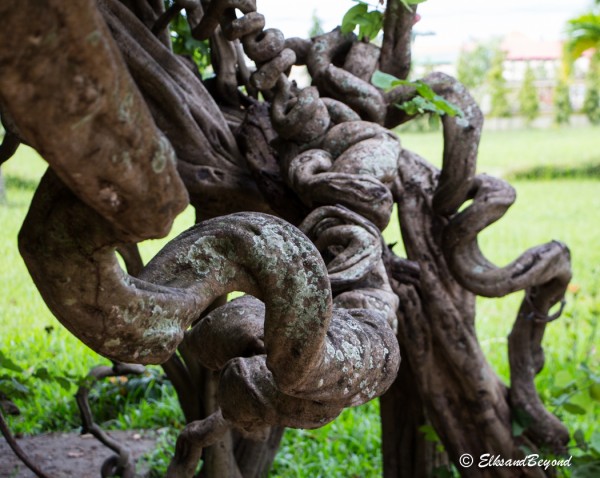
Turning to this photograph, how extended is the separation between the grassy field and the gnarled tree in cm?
42

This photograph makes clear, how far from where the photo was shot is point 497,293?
6.12 feet

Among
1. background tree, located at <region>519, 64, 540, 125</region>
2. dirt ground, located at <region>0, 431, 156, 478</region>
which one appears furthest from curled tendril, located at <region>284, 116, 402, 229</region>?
background tree, located at <region>519, 64, 540, 125</region>

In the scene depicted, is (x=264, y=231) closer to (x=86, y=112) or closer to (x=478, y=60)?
(x=86, y=112)

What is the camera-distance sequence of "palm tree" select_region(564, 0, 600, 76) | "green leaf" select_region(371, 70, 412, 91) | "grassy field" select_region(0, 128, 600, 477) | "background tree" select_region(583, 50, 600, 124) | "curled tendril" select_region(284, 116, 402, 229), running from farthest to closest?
1. "background tree" select_region(583, 50, 600, 124)
2. "palm tree" select_region(564, 0, 600, 76)
3. "grassy field" select_region(0, 128, 600, 477)
4. "green leaf" select_region(371, 70, 412, 91)
5. "curled tendril" select_region(284, 116, 402, 229)

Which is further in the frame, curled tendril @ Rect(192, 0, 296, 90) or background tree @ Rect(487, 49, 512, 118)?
background tree @ Rect(487, 49, 512, 118)

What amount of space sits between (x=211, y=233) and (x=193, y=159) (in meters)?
0.79

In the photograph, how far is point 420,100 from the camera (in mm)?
1638

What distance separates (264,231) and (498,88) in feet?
28.3

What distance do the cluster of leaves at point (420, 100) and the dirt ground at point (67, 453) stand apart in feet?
4.44

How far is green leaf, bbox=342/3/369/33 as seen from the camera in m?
1.71

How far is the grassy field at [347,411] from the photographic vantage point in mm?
2641

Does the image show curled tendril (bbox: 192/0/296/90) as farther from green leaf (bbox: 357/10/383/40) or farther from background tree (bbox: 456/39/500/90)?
background tree (bbox: 456/39/500/90)

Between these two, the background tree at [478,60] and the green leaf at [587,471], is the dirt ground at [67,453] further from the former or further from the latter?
the background tree at [478,60]

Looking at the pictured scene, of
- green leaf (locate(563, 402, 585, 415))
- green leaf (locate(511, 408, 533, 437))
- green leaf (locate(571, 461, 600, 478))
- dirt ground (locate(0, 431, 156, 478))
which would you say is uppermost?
green leaf (locate(511, 408, 533, 437))
